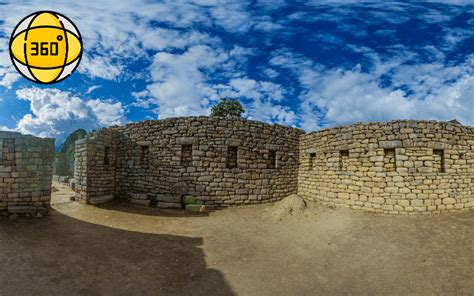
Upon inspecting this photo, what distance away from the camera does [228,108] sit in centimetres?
2412

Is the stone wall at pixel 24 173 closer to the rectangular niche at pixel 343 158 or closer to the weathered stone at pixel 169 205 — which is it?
the weathered stone at pixel 169 205

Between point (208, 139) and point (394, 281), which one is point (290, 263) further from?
point (208, 139)

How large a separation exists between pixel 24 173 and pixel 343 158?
11136 mm

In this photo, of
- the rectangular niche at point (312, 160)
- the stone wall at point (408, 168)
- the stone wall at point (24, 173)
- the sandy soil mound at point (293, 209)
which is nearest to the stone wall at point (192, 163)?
the rectangular niche at point (312, 160)

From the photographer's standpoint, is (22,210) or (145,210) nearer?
(22,210)

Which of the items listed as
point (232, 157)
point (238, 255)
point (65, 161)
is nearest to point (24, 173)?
Result: point (238, 255)

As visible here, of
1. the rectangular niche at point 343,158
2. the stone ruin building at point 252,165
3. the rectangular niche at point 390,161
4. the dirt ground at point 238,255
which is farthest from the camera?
the rectangular niche at point 343,158

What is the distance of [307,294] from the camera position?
4445mm

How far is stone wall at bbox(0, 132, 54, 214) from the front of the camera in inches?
297

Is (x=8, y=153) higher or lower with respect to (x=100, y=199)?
higher

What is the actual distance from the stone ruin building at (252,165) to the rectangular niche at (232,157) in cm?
4

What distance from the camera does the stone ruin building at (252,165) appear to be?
324 inches

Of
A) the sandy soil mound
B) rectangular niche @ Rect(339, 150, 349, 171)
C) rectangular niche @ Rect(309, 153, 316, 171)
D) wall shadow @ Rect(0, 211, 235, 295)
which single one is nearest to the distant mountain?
wall shadow @ Rect(0, 211, 235, 295)

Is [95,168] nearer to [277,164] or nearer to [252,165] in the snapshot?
[252,165]
